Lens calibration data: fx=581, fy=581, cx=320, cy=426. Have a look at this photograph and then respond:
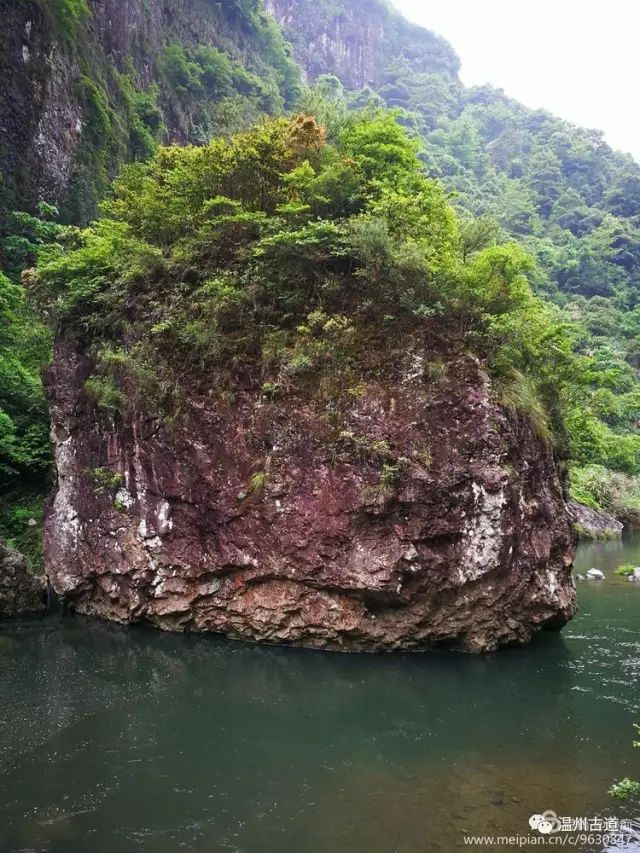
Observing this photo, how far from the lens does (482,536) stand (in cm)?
1216

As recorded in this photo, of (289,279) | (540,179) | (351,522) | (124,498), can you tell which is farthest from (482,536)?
(540,179)

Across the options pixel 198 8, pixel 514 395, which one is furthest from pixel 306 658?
pixel 198 8

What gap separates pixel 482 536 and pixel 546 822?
593cm

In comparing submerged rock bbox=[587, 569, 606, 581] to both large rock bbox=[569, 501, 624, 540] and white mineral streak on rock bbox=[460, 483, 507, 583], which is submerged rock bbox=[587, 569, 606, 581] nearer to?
large rock bbox=[569, 501, 624, 540]

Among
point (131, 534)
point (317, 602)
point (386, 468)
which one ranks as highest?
point (386, 468)

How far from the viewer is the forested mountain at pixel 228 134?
783 inches

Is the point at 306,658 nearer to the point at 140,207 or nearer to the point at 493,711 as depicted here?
the point at 493,711

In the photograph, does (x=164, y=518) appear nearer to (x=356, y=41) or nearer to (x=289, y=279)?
(x=289, y=279)

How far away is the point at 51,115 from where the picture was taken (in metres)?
27.8

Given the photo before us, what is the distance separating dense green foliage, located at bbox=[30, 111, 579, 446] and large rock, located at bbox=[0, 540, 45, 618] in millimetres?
4736

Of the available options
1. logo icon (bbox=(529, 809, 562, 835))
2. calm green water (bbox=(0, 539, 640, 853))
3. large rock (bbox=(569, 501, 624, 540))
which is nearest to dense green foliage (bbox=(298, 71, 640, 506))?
large rock (bbox=(569, 501, 624, 540))

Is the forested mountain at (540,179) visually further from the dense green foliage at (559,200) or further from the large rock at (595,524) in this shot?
the large rock at (595,524)

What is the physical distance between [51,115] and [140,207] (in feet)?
52.9

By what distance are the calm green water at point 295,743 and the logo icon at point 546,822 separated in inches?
4.6
